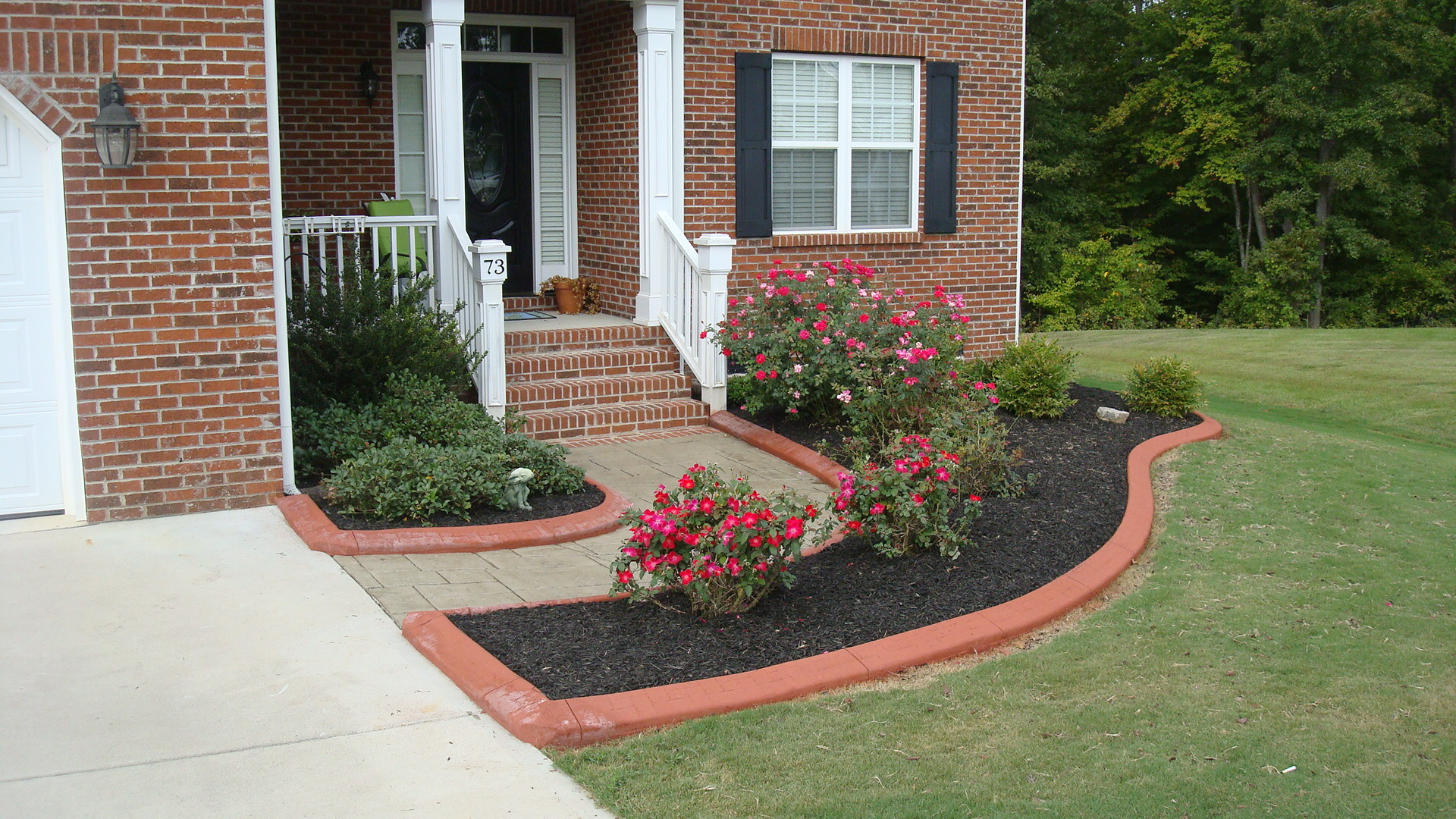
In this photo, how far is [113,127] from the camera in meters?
6.29

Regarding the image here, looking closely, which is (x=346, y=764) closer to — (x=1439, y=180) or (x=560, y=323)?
(x=560, y=323)

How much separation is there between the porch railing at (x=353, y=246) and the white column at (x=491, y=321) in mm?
582

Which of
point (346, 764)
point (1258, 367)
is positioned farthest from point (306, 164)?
point (1258, 367)

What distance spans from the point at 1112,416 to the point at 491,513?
5.14m

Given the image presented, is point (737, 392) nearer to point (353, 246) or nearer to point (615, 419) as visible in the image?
point (615, 419)

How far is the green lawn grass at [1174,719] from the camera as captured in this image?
3801mm

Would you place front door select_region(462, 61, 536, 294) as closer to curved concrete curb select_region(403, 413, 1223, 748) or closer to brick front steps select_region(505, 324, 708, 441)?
brick front steps select_region(505, 324, 708, 441)

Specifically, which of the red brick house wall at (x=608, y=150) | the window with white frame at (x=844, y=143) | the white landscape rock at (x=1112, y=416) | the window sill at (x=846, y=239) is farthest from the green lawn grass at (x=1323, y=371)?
the red brick house wall at (x=608, y=150)

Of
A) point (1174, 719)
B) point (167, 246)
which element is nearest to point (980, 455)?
point (1174, 719)

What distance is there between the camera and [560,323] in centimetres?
1029

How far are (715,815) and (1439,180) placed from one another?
2741 centimetres

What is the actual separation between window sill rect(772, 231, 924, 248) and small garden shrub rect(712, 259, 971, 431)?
3.48 feet

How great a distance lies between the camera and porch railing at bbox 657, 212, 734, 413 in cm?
945

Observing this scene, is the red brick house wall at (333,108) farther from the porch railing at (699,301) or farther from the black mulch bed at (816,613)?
the black mulch bed at (816,613)
